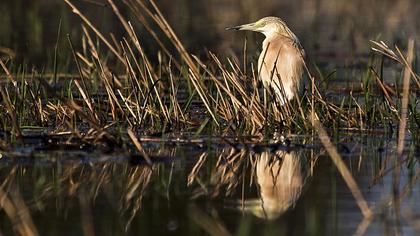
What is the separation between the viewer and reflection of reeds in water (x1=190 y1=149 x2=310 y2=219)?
5.91 meters

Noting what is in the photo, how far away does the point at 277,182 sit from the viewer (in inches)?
258

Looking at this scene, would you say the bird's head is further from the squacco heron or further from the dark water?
the dark water

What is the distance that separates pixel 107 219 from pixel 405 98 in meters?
1.96

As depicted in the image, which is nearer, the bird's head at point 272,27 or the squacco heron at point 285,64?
the squacco heron at point 285,64

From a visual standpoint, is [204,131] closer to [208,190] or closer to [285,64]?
[285,64]

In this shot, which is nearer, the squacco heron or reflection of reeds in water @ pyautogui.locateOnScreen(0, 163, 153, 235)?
reflection of reeds in water @ pyautogui.locateOnScreen(0, 163, 153, 235)

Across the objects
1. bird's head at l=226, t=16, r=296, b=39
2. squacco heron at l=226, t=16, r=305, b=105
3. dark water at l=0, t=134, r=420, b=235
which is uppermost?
bird's head at l=226, t=16, r=296, b=39

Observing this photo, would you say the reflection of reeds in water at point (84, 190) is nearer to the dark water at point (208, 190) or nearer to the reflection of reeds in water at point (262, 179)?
the dark water at point (208, 190)

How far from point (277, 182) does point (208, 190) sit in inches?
19.5

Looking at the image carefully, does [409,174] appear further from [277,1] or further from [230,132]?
[277,1]

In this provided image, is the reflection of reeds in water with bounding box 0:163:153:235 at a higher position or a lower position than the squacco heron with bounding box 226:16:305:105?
lower

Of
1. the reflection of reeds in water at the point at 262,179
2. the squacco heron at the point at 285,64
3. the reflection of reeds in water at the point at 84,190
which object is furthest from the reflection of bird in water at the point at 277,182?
the squacco heron at the point at 285,64

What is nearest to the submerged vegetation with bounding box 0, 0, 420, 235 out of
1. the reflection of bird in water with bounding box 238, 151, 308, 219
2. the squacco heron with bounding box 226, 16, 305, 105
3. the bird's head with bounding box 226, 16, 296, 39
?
the reflection of bird in water with bounding box 238, 151, 308, 219

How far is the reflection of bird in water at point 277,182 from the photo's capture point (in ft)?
19.1
